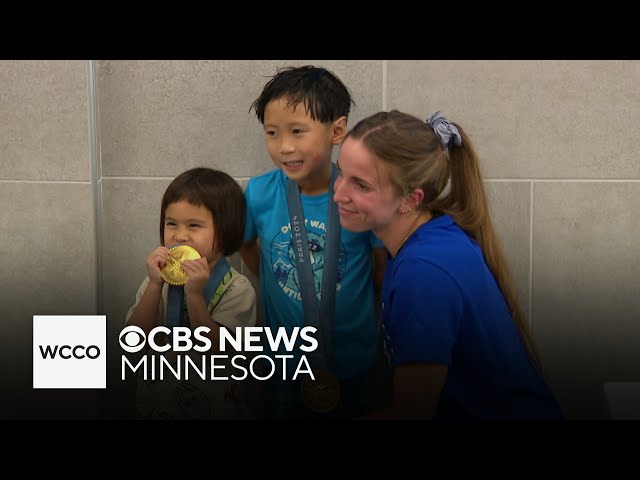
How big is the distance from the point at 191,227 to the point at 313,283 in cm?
25

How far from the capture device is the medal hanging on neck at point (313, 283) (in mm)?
1569

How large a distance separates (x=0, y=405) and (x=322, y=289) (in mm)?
732

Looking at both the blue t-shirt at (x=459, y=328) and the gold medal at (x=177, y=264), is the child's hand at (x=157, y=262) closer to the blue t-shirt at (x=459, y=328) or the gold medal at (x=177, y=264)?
the gold medal at (x=177, y=264)

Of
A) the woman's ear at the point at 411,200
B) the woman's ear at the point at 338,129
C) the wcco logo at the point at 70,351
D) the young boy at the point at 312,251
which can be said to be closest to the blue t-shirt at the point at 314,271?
the young boy at the point at 312,251

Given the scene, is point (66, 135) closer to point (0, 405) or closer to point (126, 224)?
point (126, 224)

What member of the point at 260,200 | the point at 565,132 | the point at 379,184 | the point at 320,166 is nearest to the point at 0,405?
the point at 260,200

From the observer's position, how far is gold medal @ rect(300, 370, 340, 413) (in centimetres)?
157

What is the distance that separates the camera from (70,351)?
1539 mm

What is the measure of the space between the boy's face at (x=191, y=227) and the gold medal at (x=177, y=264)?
0.07ft

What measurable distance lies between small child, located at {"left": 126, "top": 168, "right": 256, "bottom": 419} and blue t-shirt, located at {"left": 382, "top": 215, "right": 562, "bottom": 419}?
34 cm

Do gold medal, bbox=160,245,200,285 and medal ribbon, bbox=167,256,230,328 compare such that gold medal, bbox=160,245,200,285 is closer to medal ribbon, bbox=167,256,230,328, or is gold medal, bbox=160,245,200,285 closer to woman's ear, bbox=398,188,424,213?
medal ribbon, bbox=167,256,230,328

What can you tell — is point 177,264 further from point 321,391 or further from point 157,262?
point 321,391

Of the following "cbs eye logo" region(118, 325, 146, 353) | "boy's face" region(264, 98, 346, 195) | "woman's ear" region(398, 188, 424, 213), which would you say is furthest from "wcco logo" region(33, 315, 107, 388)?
"woman's ear" region(398, 188, 424, 213)

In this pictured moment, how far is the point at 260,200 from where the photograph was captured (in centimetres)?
163
